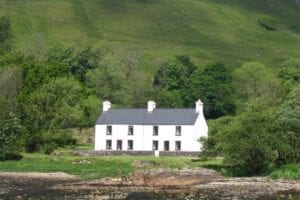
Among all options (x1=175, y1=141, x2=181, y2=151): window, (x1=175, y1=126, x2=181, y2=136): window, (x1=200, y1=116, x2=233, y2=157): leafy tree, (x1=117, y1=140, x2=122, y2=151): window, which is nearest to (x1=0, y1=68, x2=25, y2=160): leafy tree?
(x1=117, y1=140, x2=122, y2=151): window

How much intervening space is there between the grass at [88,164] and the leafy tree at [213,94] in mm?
55963

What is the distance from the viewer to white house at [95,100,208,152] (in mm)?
99188

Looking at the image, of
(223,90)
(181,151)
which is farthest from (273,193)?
(223,90)

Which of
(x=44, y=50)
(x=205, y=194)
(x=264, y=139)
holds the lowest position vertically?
(x=205, y=194)

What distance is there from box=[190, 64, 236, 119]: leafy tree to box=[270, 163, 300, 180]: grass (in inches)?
2638

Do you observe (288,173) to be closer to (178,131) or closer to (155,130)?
(178,131)

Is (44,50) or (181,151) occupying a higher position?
(44,50)

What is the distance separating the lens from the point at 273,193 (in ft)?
185

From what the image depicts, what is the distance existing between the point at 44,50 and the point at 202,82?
4839 cm

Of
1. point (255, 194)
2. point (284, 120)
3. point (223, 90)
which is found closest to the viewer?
point (255, 194)

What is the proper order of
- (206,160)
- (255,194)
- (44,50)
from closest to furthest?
(255,194), (206,160), (44,50)

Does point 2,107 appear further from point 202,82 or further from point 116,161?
point 202,82

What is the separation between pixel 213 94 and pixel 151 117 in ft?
133

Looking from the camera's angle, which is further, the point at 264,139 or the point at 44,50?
the point at 44,50
